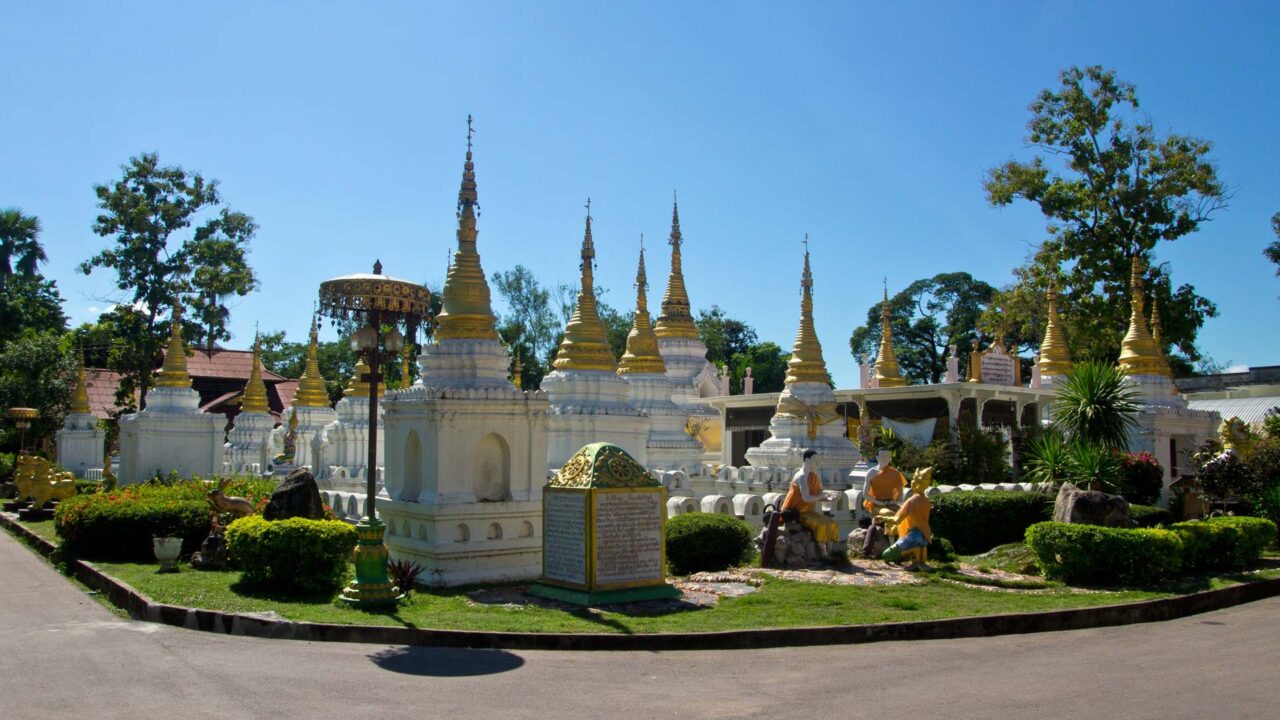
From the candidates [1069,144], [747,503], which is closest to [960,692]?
[747,503]

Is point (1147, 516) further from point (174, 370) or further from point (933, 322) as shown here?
point (933, 322)

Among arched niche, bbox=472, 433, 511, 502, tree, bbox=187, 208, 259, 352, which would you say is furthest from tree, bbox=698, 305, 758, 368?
arched niche, bbox=472, 433, 511, 502

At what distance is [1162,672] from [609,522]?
20.0ft

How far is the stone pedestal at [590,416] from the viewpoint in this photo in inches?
890

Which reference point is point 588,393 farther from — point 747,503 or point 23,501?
point 23,501

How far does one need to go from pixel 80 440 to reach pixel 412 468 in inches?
1046

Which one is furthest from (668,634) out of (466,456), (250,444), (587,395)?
(250,444)

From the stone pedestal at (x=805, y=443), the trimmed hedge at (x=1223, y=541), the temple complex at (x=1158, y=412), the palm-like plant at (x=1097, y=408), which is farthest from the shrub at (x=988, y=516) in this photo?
the stone pedestal at (x=805, y=443)

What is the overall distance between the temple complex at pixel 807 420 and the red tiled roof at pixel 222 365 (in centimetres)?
3720

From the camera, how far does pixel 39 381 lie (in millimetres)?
41406

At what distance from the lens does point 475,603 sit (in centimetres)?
1306

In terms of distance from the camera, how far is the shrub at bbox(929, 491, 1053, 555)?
18.6 m

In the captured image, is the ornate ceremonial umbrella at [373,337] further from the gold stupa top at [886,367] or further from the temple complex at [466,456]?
the gold stupa top at [886,367]

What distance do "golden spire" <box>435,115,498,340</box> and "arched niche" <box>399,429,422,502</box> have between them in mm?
1870
